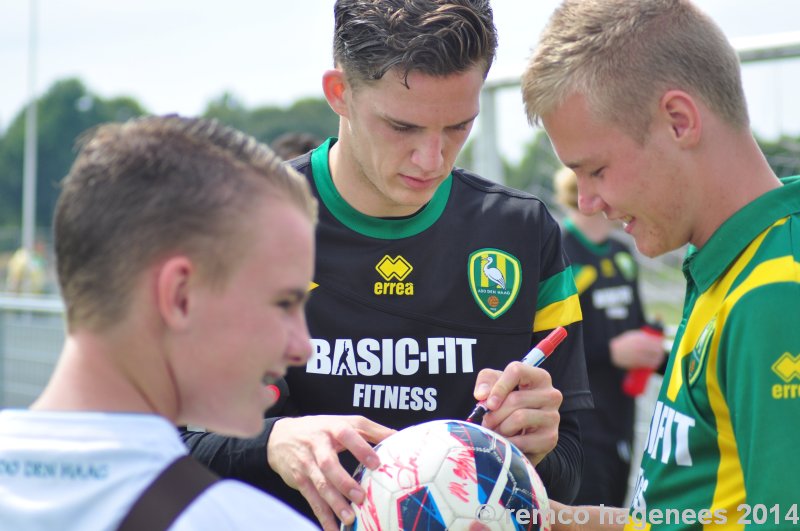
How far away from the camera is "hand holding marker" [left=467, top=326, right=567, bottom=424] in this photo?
91.8 inches

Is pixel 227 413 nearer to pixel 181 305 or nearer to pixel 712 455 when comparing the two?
pixel 181 305

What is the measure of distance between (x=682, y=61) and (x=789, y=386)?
0.79 metres

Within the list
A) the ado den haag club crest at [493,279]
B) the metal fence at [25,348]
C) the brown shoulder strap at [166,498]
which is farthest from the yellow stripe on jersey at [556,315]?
the metal fence at [25,348]

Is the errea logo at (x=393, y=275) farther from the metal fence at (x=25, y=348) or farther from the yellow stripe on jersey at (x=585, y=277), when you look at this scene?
the metal fence at (x=25, y=348)

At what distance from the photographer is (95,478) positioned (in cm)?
137

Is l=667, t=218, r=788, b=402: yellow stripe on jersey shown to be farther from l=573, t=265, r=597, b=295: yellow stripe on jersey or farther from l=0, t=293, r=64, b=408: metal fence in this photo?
l=0, t=293, r=64, b=408: metal fence

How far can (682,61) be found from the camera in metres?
2.10

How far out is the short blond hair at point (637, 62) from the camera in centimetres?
210

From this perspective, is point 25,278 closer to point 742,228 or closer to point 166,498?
point 742,228

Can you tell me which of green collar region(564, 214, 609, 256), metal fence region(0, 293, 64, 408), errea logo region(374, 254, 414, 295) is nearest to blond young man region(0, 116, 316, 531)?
errea logo region(374, 254, 414, 295)

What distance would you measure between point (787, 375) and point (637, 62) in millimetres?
808

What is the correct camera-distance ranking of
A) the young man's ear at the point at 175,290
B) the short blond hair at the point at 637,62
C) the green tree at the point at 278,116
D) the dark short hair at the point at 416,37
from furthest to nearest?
1. the green tree at the point at 278,116
2. the dark short hair at the point at 416,37
3. the short blond hair at the point at 637,62
4. the young man's ear at the point at 175,290

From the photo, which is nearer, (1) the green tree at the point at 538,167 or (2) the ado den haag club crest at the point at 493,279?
(2) the ado den haag club crest at the point at 493,279

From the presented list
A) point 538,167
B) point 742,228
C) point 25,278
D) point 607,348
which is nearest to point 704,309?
point 742,228
